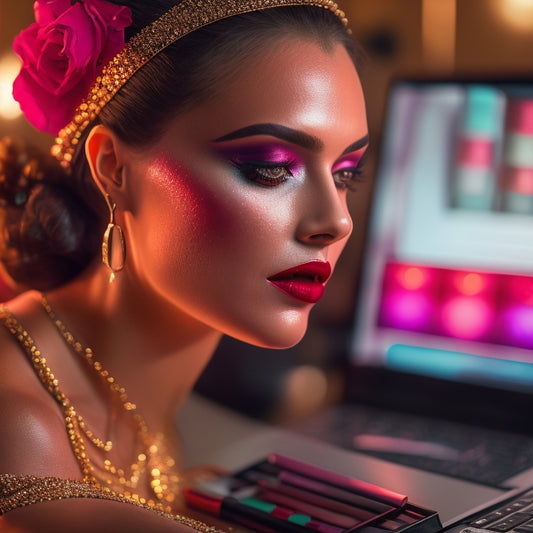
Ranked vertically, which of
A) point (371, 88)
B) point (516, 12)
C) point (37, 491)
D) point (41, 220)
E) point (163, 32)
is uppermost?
point (516, 12)

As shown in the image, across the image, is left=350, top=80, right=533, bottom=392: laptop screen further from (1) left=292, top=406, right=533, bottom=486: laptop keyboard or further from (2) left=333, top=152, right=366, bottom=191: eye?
(2) left=333, top=152, right=366, bottom=191: eye

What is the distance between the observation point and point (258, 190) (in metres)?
0.70

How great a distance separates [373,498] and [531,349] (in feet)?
1.47

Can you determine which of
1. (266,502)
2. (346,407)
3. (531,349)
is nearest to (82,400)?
(266,502)

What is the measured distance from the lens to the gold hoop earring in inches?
29.8

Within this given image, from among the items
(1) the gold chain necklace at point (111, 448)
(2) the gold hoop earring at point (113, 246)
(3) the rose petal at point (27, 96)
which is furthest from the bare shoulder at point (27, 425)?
(3) the rose petal at point (27, 96)

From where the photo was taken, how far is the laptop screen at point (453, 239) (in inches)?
44.1

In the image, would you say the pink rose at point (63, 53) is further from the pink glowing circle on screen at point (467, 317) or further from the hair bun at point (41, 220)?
the pink glowing circle on screen at point (467, 317)

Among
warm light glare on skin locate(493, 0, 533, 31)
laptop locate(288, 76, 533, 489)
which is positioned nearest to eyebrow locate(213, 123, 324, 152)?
laptop locate(288, 76, 533, 489)

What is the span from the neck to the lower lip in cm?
13

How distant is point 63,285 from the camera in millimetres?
847

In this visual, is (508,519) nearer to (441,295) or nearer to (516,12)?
(441,295)

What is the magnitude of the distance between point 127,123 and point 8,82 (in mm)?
268

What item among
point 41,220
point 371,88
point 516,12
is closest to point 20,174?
point 41,220
